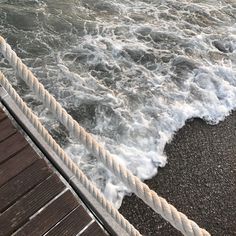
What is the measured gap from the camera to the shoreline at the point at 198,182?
4316 millimetres

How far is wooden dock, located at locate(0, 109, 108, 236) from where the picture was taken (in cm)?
278

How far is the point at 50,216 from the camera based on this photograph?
284 cm

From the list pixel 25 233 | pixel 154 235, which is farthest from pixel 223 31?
pixel 25 233

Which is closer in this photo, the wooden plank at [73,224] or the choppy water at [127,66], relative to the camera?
the wooden plank at [73,224]

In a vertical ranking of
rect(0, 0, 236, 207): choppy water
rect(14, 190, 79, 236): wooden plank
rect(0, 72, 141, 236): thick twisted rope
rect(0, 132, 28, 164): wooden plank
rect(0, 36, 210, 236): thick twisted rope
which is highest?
rect(0, 36, 210, 236): thick twisted rope

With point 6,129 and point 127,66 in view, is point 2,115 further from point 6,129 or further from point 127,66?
point 127,66

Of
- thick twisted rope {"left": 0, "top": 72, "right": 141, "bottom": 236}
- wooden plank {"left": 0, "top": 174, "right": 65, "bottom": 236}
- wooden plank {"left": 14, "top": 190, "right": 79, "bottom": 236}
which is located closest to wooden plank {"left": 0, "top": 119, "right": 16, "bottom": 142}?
thick twisted rope {"left": 0, "top": 72, "right": 141, "bottom": 236}

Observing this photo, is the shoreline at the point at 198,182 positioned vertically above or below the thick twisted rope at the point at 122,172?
below

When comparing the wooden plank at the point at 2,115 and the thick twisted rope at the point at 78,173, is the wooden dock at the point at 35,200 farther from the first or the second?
the wooden plank at the point at 2,115

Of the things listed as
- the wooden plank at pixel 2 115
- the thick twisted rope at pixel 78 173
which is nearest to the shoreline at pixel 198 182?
the thick twisted rope at pixel 78 173

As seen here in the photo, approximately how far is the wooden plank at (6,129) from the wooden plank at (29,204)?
1.98 feet

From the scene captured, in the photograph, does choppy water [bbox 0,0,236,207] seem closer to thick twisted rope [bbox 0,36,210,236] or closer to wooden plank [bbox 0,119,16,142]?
wooden plank [bbox 0,119,16,142]

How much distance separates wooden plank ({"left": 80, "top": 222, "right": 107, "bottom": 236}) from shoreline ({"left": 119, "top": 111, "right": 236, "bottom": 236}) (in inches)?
57.3

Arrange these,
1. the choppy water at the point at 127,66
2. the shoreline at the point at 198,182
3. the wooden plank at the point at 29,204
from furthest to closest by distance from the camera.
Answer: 1. the choppy water at the point at 127,66
2. the shoreline at the point at 198,182
3. the wooden plank at the point at 29,204
